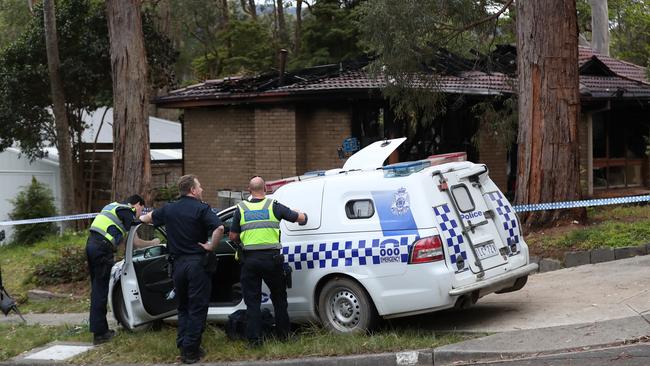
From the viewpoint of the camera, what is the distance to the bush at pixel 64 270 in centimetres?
1364

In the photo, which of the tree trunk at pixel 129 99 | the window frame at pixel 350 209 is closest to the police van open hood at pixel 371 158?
the window frame at pixel 350 209

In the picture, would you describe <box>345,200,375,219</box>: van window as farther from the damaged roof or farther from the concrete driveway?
the damaged roof

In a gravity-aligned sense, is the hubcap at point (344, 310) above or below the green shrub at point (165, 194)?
below

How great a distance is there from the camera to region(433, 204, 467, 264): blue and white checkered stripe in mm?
7691

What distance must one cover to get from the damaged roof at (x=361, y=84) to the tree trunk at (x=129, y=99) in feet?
13.4

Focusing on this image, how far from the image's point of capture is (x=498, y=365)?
7.02 m

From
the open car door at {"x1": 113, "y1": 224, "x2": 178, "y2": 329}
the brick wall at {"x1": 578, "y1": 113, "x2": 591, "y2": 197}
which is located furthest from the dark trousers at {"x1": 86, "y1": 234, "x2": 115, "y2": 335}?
the brick wall at {"x1": 578, "y1": 113, "x2": 591, "y2": 197}

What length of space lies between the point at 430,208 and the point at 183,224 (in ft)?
7.66

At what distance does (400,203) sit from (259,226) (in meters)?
1.34

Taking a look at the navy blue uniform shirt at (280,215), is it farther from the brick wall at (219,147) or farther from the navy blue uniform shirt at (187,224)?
the brick wall at (219,147)

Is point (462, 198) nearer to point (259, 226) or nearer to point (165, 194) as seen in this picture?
point (259, 226)

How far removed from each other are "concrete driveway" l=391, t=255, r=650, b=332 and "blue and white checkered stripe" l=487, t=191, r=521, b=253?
0.74 meters

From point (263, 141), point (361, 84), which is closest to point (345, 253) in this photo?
point (361, 84)

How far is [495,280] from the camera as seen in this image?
796 centimetres
